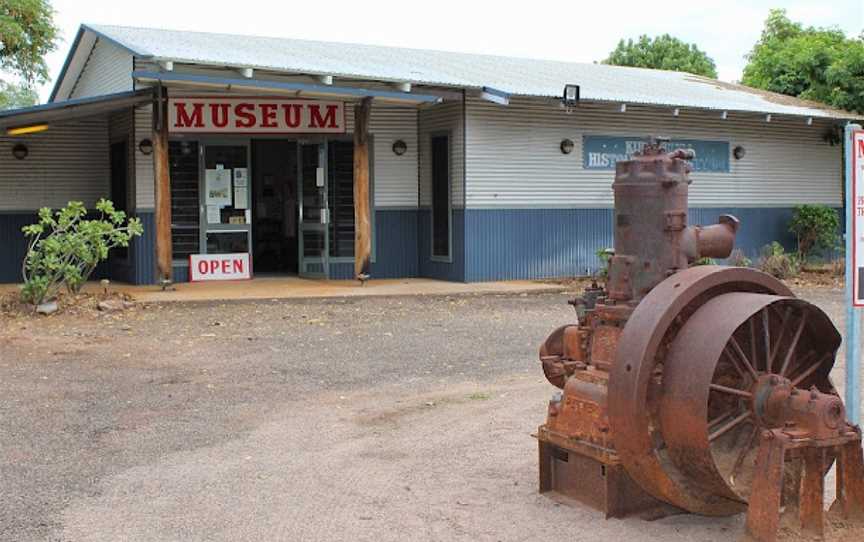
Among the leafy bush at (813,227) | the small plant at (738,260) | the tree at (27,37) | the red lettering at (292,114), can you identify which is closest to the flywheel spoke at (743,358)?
the red lettering at (292,114)

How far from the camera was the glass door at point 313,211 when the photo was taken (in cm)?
1684

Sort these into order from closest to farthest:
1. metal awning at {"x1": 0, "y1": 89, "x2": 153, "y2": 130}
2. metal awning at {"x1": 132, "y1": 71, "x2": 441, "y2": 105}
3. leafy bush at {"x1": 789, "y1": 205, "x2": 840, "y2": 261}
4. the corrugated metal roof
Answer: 1. metal awning at {"x1": 132, "y1": 71, "x2": 441, "y2": 105}
2. metal awning at {"x1": 0, "y1": 89, "x2": 153, "y2": 130}
3. the corrugated metal roof
4. leafy bush at {"x1": 789, "y1": 205, "x2": 840, "y2": 261}

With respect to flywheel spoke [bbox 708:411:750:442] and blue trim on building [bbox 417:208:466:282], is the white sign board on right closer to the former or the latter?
flywheel spoke [bbox 708:411:750:442]

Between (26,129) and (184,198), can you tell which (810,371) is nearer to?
(184,198)

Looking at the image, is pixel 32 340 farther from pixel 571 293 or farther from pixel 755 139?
pixel 755 139

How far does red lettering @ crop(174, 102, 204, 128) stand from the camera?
15699 mm

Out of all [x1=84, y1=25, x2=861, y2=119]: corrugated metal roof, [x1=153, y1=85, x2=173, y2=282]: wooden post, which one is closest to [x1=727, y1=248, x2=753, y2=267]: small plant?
[x1=84, y1=25, x2=861, y2=119]: corrugated metal roof

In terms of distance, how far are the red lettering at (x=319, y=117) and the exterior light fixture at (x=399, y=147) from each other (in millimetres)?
1258

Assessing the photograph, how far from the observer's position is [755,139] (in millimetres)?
20234

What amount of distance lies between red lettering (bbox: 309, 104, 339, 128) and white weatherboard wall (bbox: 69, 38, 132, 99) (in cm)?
282

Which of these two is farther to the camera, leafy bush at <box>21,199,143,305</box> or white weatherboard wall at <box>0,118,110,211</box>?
white weatherboard wall at <box>0,118,110,211</box>

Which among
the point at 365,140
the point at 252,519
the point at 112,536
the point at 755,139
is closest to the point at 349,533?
the point at 252,519

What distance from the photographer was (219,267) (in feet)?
54.5

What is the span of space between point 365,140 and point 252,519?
36.0 ft
